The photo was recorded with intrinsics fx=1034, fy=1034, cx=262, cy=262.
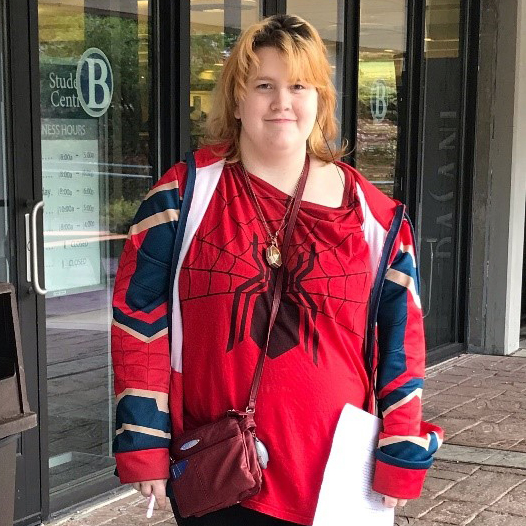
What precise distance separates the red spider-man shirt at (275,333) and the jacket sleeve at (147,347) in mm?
53

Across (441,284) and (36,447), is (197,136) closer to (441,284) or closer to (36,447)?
(36,447)

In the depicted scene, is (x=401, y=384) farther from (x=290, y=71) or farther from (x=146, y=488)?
(x=290, y=71)

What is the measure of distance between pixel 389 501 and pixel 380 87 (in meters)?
5.41

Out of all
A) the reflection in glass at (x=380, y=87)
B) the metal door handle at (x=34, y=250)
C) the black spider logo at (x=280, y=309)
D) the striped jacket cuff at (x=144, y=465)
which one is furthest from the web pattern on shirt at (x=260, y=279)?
the reflection in glass at (x=380, y=87)

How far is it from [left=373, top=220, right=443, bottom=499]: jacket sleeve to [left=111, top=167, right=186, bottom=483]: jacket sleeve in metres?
0.48

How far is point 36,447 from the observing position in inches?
173

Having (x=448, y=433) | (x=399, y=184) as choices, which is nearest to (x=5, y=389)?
(x=448, y=433)

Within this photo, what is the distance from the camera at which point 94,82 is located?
15.5ft

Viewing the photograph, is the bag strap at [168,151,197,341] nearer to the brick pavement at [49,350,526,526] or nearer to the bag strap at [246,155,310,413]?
the bag strap at [246,155,310,413]

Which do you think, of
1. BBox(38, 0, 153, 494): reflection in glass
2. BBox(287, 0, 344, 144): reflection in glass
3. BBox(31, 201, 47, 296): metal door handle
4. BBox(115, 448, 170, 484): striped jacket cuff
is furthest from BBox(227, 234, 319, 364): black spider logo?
BBox(287, 0, 344, 144): reflection in glass

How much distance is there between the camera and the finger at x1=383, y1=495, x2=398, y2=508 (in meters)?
2.39

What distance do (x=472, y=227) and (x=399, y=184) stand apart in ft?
3.69

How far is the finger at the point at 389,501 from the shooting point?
2387 mm

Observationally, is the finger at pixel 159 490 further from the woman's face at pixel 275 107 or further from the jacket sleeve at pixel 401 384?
the woman's face at pixel 275 107
